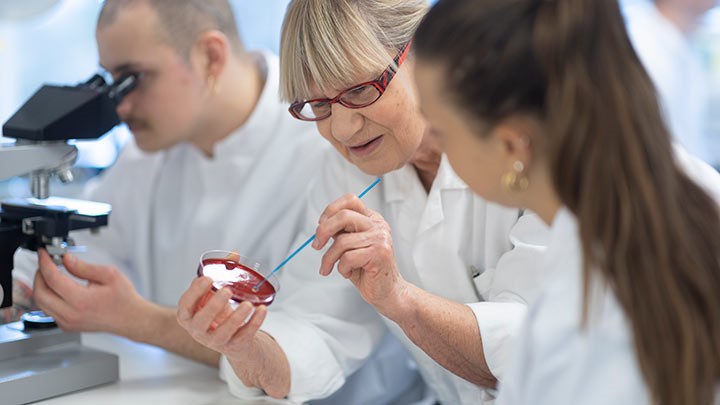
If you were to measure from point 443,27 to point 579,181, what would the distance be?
0.26 metres

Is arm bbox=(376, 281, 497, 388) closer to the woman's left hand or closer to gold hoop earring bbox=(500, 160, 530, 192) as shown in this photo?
the woman's left hand

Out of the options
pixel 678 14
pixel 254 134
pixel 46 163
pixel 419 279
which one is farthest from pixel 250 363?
pixel 678 14

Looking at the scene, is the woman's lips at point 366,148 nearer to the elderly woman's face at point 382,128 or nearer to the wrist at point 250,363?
the elderly woman's face at point 382,128

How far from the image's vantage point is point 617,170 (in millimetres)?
934

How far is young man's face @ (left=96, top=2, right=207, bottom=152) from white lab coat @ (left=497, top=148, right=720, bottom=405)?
147cm

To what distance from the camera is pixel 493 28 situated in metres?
0.97

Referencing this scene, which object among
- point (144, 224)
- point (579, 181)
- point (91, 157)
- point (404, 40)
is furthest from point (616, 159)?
point (91, 157)

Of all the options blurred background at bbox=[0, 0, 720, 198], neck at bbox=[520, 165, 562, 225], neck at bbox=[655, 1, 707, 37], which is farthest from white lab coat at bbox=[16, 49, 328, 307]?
neck at bbox=[655, 1, 707, 37]

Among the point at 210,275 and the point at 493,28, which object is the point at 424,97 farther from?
the point at 210,275

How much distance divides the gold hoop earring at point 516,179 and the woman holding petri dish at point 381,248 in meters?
0.47

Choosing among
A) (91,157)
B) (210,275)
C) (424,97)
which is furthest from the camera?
(91,157)

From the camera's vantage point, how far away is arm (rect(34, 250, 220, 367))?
5.92ft

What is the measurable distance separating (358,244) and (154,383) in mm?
641

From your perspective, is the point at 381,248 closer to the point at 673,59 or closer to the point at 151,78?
the point at 151,78
